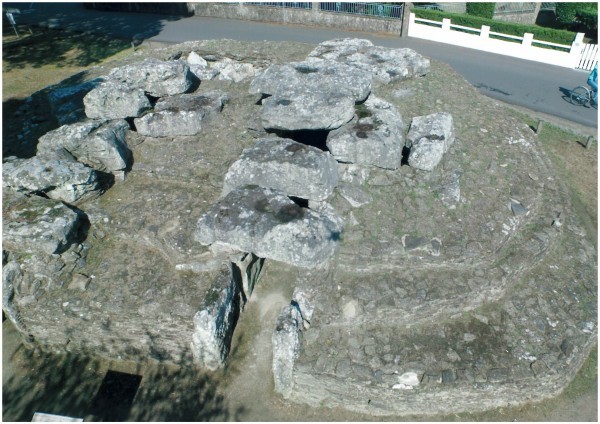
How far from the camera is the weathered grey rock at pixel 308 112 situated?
10172mm

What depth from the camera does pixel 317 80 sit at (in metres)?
11.4

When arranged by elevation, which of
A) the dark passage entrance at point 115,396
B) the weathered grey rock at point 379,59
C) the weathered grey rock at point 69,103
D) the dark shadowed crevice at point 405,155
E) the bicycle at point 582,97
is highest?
the weathered grey rock at point 379,59

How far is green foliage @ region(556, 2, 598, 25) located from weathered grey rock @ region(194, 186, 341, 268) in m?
25.3

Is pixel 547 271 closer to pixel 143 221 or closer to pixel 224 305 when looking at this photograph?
pixel 224 305

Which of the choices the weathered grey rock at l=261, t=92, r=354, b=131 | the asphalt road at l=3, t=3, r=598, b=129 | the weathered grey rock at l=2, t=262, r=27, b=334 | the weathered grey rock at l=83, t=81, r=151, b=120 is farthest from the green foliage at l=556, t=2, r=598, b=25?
the weathered grey rock at l=2, t=262, r=27, b=334

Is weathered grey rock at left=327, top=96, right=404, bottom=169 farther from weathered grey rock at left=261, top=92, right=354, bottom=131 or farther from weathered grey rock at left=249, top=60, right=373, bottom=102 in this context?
weathered grey rock at left=249, top=60, right=373, bottom=102

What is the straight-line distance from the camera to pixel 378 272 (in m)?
8.55

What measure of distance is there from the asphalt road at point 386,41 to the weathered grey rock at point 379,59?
4.16 meters

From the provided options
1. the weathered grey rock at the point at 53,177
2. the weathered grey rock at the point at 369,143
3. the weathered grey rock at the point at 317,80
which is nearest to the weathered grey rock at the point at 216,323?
the weathered grey rock at the point at 369,143

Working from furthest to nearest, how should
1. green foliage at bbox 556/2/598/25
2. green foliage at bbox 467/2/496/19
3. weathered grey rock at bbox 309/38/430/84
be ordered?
green foliage at bbox 556/2/598/25 → green foliage at bbox 467/2/496/19 → weathered grey rock at bbox 309/38/430/84

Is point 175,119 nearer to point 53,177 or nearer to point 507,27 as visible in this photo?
point 53,177

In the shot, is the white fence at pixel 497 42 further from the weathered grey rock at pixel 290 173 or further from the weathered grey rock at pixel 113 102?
the weathered grey rock at pixel 113 102

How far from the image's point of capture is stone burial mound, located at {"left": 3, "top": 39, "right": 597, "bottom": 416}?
7.56m

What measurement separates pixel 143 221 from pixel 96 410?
381cm
